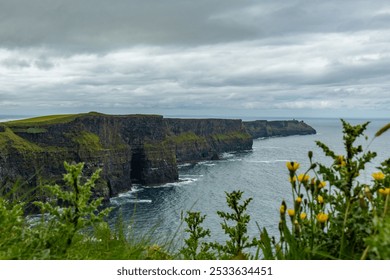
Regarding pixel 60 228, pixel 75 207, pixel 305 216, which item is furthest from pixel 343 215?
pixel 60 228

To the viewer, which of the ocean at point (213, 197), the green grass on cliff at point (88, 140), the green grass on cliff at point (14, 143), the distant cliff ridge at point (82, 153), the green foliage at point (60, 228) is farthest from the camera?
the green grass on cliff at point (88, 140)

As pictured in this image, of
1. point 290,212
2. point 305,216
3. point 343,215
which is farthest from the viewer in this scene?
point 305,216

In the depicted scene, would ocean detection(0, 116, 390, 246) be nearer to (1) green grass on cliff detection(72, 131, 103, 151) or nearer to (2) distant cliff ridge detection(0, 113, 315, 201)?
(2) distant cliff ridge detection(0, 113, 315, 201)

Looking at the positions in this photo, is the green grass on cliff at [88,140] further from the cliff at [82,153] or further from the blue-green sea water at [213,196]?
the blue-green sea water at [213,196]

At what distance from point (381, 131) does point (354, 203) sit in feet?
2.93

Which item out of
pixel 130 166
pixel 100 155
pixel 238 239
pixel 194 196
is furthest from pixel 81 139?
pixel 238 239

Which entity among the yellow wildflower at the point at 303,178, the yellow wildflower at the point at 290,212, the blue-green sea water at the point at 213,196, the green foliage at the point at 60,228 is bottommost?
the blue-green sea water at the point at 213,196

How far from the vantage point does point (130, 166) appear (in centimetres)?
18988

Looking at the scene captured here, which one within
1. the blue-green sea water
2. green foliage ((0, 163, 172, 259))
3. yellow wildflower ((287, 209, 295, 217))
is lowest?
the blue-green sea water

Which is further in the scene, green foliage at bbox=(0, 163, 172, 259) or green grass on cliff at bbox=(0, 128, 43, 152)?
green grass on cliff at bbox=(0, 128, 43, 152)

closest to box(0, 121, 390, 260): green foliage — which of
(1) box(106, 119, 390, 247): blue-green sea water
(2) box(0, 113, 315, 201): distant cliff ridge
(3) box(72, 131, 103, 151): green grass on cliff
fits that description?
(1) box(106, 119, 390, 247): blue-green sea water

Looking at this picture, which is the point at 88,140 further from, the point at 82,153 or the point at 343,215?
the point at 343,215

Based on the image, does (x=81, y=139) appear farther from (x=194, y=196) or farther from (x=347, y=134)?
(x=347, y=134)

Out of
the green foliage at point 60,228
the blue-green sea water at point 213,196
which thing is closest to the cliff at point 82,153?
the blue-green sea water at point 213,196
